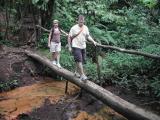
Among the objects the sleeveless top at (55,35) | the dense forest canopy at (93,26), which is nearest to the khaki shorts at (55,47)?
the sleeveless top at (55,35)

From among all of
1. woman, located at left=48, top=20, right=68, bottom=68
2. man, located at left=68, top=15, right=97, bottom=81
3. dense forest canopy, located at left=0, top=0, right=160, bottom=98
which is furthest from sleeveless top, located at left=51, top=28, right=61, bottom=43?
man, located at left=68, top=15, right=97, bottom=81

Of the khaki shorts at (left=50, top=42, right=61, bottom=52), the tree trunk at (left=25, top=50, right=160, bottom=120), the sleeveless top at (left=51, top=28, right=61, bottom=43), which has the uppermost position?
the sleeveless top at (left=51, top=28, right=61, bottom=43)

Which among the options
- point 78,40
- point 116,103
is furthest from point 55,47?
point 116,103

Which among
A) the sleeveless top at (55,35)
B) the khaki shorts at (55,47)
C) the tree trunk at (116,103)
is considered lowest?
the tree trunk at (116,103)

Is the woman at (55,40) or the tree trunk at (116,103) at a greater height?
the woman at (55,40)

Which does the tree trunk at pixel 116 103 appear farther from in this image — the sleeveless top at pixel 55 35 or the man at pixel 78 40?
the sleeveless top at pixel 55 35

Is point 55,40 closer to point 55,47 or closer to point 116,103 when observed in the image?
point 55,47

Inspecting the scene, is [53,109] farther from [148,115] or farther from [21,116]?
[148,115]

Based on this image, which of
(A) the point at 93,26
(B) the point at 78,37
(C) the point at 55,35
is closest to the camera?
(B) the point at 78,37

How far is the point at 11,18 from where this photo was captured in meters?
17.1

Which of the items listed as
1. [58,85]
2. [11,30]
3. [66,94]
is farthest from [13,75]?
[11,30]

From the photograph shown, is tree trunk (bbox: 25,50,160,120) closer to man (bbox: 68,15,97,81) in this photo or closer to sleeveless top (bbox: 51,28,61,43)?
man (bbox: 68,15,97,81)

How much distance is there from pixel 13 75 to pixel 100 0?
7.81 metres

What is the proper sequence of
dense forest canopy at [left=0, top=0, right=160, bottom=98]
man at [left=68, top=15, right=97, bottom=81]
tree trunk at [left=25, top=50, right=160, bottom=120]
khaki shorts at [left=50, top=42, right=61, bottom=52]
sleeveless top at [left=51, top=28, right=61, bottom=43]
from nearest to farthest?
tree trunk at [left=25, top=50, right=160, bottom=120] < man at [left=68, top=15, right=97, bottom=81] < sleeveless top at [left=51, top=28, right=61, bottom=43] < khaki shorts at [left=50, top=42, right=61, bottom=52] < dense forest canopy at [left=0, top=0, right=160, bottom=98]
